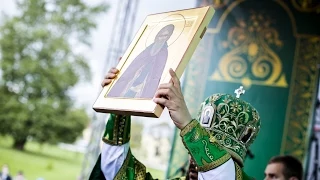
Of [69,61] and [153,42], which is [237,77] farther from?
[69,61]

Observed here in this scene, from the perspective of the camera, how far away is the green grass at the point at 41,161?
7.50m

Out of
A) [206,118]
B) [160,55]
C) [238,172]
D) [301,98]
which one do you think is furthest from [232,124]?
[301,98]

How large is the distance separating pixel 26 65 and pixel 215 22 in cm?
398

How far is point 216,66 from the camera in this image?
5020 millimetres

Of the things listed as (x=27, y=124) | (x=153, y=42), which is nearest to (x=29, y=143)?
(x=27, y=124)

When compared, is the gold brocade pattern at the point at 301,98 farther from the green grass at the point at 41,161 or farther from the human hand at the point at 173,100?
the green grass at the point at 41,161

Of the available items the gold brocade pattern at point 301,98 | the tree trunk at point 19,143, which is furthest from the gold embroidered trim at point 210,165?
the tree trunk at point 19,143

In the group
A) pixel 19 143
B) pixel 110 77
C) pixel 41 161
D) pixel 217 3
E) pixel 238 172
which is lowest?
pixel 41 161

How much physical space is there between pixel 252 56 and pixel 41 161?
4.24m

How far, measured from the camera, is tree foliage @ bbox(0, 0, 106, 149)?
788 cm

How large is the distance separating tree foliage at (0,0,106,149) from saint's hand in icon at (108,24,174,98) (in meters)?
6.28

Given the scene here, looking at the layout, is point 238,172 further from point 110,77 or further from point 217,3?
point 217,3

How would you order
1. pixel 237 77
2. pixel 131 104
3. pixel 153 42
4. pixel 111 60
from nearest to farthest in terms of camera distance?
pixel 131 104 → pixel 153 42 → pixel 237 77 → pixel 111 60

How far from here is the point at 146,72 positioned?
1.62 metres
